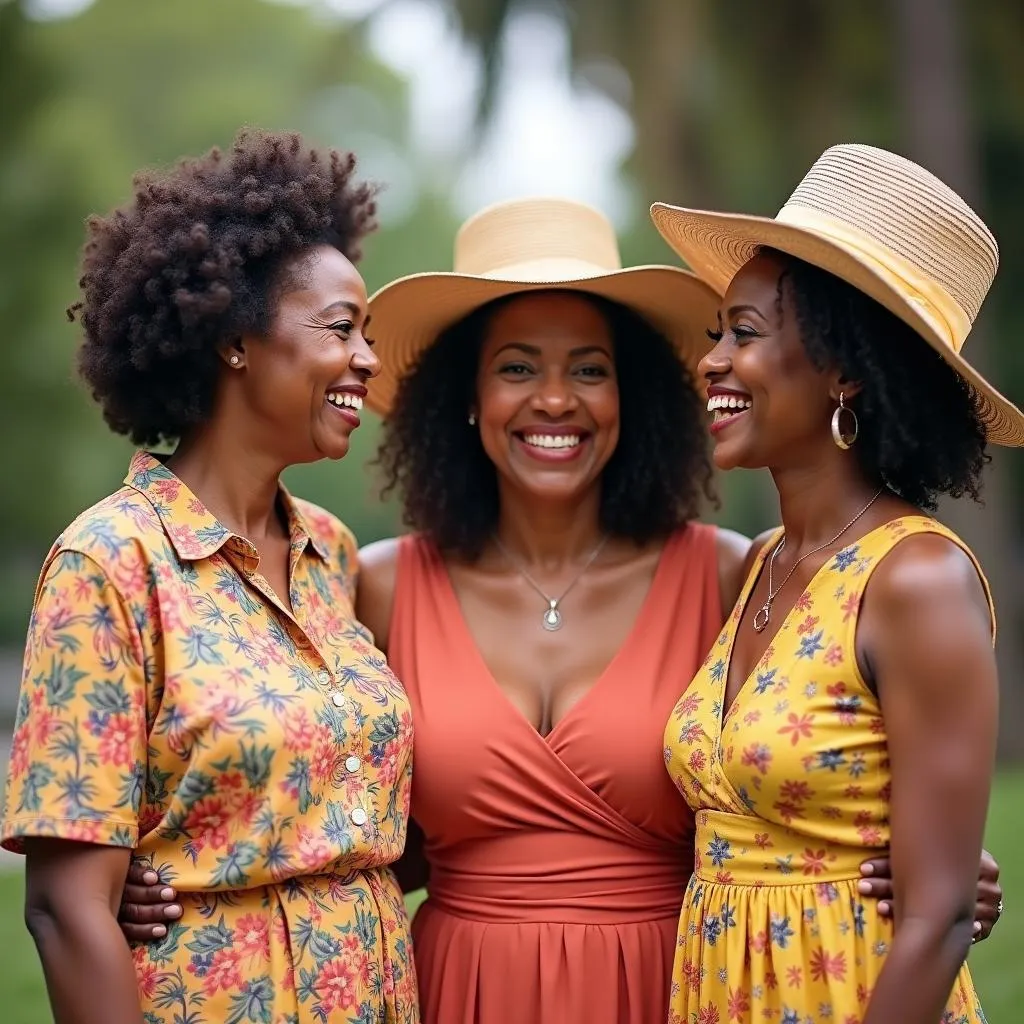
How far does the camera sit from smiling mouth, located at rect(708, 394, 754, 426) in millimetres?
3316

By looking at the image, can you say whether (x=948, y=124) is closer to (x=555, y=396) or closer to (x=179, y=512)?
(x=555, y=396)

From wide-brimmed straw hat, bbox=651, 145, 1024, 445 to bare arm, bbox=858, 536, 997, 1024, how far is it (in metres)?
0.60

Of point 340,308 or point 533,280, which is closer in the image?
point 340,308

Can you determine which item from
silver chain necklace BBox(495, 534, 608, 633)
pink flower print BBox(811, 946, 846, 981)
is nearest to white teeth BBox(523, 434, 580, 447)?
silver chain necklace BBox(495, 534, 608, 633)

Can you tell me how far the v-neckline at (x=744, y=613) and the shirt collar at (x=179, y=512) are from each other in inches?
44.4

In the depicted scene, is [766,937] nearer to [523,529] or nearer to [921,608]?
[921,608]

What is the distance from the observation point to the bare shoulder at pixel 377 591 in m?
3.96

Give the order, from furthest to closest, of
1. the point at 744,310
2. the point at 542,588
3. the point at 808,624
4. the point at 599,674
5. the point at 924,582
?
1. the point at 542,588
2. the point at 599,674
3. the point at 744,310
4. the point at 808,624
5. the point at 924,582

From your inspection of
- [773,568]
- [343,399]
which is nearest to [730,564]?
[773,568]

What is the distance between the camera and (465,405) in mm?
4340

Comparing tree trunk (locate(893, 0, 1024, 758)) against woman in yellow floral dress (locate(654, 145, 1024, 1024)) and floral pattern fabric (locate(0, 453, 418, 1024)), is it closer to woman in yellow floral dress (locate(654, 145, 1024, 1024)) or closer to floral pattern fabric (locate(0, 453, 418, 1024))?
woman in yellow floral dress (locate(654, 145, 1024, 1024))

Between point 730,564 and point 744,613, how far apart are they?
49 cm

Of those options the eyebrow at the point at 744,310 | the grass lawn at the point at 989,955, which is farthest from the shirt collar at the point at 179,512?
the grass lawn at the point at 989,955

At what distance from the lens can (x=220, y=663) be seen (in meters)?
2.94
